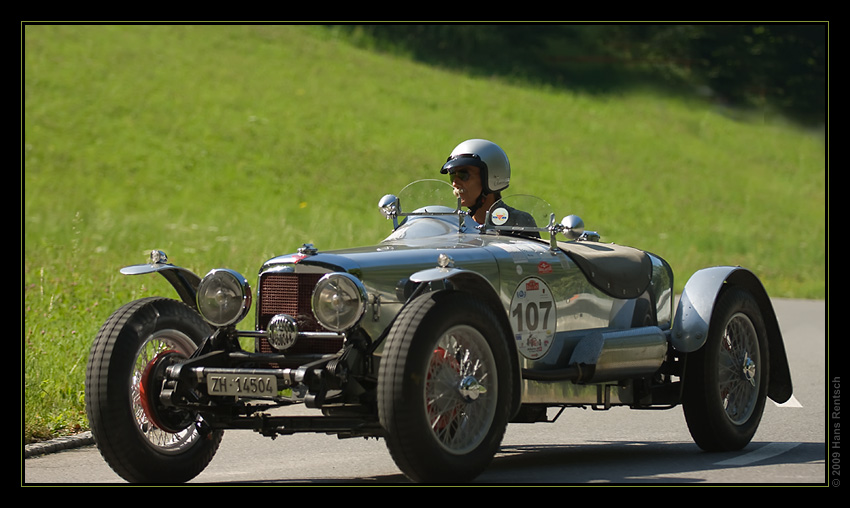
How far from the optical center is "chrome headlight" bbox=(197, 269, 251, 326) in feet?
24.6

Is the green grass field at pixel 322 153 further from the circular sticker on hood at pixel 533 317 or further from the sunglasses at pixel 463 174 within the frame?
the circular sticker on hood at pixel 533 317

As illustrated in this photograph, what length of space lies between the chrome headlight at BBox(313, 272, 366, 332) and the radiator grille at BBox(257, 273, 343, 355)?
287 mm

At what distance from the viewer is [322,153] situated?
4259cm

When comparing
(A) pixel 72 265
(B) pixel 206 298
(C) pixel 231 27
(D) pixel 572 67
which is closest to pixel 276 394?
(B) pixel 206 298

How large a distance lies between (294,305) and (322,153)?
35.5 metres

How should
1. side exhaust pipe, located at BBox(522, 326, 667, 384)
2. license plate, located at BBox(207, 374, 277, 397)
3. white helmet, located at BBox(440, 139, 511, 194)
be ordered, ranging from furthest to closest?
white helmet, located at BBox(440, 139, 511, 194)
side exhaust pipe, located at BBox(522, 326, 667, 384)
license plate, located at BBox(207, 374, 277, 397)

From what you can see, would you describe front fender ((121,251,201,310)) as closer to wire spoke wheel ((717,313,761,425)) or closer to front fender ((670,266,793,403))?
front fender ((670,266,793,403))

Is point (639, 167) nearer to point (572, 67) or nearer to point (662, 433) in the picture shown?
point (572, 67)

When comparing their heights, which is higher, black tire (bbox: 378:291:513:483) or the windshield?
the windshield

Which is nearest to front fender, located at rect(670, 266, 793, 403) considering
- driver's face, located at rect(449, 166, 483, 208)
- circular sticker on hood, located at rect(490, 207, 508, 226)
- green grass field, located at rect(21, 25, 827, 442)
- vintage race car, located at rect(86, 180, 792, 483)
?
vintage race car, located at rect(86, 180, 792, 483)

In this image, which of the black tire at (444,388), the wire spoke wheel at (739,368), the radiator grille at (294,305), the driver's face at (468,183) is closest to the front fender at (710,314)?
the wire spoke wheel at (739,368)

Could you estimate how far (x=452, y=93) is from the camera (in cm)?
5484

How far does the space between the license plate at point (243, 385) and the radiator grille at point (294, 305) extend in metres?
0.48

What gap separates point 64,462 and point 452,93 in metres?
47.3
